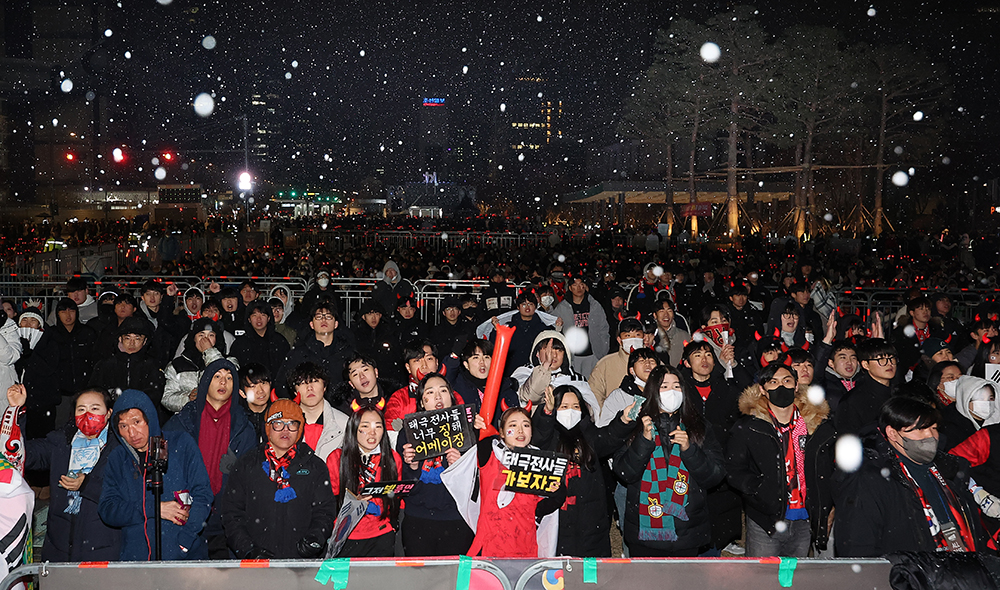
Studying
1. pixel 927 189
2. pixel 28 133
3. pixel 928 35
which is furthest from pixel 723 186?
pixel 28 133

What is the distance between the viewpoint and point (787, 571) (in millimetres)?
3471

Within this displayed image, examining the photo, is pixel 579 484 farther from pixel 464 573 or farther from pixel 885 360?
pixel 885 360

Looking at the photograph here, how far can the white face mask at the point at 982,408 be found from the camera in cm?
521

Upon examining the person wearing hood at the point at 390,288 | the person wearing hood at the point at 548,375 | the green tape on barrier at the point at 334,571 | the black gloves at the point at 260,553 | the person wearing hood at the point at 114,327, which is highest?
the person wearing hood at the point at 390,288

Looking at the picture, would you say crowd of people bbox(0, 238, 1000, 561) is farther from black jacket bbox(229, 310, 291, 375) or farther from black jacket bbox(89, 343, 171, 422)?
black jacket bbox(229, 310, 291, 375)

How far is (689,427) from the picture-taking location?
15.4 feet

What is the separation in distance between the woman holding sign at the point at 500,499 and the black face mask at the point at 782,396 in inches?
59.0

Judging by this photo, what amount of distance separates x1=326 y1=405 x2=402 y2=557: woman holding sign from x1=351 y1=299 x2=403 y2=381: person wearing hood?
3.31m

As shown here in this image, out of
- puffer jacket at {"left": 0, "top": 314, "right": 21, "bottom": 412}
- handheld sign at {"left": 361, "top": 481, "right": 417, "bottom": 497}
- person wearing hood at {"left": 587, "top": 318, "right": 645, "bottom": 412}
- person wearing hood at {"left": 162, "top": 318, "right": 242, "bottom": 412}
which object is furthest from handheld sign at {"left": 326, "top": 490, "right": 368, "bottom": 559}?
puffer jacket at {"left": 0, "top": 314, "right": 21, "bottom": 412}

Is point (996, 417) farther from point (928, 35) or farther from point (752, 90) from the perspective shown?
point (928, 35)

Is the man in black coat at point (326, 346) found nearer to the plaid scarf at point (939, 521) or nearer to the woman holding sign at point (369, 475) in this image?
the woman holding sign at point (369, 475)

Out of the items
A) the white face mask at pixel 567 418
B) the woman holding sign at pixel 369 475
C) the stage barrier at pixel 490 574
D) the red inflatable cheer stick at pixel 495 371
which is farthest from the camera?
the white face mask at pixel 567 418

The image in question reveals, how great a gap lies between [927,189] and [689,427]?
148 feet

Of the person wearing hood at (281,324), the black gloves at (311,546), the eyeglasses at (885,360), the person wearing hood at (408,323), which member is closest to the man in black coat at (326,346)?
the person wearing hood at (281,324)
